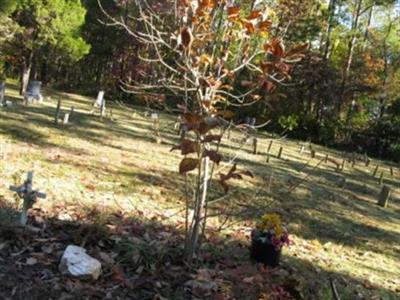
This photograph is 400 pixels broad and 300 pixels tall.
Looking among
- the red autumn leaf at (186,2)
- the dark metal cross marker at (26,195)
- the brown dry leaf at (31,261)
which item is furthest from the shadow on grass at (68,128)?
the red autumn leaf at (186,2)

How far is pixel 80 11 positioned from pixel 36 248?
17238 mm

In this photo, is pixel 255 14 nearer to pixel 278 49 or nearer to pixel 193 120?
pixel 278 49

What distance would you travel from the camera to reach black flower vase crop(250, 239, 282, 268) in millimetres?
4539

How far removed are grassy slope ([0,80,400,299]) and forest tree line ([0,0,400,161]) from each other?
7.32 metres

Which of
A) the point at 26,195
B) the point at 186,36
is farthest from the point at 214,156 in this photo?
the point at 26,195

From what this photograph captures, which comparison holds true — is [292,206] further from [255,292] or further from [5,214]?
[5,214]

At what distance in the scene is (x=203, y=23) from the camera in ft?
12.6

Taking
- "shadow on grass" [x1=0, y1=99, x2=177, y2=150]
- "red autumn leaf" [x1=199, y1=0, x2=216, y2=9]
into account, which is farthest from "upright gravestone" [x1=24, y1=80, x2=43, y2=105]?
"red autumn leaf" [x1=199, y1=0, x2=216, y2=9]

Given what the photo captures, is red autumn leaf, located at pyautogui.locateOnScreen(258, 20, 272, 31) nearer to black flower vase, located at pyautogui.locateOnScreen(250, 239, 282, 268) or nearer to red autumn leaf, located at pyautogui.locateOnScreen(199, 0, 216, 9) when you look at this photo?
red autumn leaf, located at pyautogui.locateOnScreen(199, 0, 216, 9)

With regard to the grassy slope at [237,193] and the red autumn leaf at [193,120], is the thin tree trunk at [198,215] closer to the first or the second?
the grassy slope at [237,193]

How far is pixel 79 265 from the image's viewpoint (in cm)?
364

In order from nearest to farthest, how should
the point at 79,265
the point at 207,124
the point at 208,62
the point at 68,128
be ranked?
the point at 207,124 → the point at 79,265 → the point at 208,62 → the point at 68,128

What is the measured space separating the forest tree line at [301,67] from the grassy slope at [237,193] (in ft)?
24.0

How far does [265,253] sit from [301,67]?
23.5 meters
